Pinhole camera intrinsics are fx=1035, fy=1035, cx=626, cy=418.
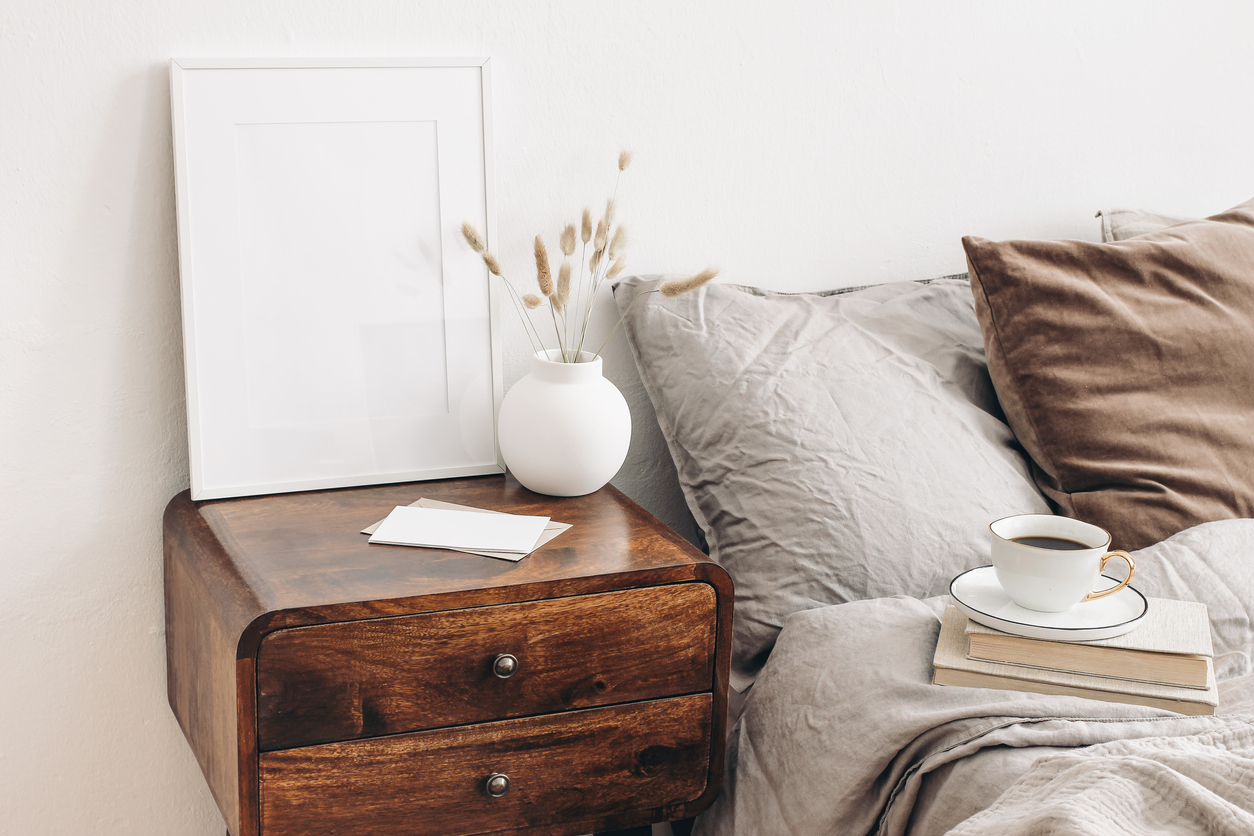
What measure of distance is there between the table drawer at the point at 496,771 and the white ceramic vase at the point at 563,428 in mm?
278

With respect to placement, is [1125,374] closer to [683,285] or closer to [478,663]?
[683,285]

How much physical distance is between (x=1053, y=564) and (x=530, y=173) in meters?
0.76

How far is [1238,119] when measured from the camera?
1.71 meters

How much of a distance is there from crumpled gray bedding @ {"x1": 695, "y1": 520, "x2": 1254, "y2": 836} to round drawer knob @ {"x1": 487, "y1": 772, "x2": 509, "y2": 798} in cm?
26

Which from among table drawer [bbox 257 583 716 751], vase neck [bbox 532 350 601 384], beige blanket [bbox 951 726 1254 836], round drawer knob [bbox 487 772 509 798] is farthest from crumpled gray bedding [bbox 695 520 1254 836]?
vase neck [bbox 532 350 601 384]

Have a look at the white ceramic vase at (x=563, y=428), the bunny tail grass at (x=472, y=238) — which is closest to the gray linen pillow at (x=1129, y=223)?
the white ceramic vase at (x=563, y=428)

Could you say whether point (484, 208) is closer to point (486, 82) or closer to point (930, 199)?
point (486, 82)

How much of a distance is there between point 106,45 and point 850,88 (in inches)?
36.5

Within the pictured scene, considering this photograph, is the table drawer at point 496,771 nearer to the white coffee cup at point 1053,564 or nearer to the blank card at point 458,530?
the blank card at point 458,530

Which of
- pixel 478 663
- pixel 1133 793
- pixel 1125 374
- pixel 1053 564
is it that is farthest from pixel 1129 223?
pixel 478 663

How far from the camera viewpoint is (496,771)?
977 millimetres

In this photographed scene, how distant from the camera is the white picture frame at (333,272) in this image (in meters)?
1.14

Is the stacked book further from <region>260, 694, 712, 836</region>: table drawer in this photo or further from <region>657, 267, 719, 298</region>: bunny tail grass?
<region>657, 267, 719, 298</region>: bunny tail grass

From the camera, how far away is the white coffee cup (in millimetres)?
931
